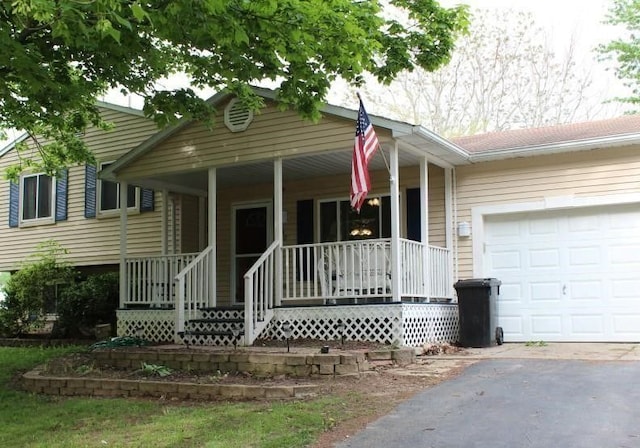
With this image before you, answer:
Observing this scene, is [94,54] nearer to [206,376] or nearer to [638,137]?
[206,376]

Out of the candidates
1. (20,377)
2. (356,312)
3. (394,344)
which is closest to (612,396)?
(394,344)

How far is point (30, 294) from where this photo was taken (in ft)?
49.1

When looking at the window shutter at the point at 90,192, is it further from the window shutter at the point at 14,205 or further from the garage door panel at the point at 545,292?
the garage door panel at the point at 545,292

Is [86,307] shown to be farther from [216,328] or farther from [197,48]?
[197,48]

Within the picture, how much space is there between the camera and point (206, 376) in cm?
850

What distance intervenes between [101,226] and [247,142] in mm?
5955

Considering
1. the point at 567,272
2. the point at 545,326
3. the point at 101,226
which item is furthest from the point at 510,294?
the point at 101,226

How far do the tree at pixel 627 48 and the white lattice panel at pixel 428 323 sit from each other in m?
15.6

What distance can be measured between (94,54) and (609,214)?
8.04 m

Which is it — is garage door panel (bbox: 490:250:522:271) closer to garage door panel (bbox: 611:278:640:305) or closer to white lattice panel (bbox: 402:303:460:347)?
white lattice panel (bbox: 402:303:460:347)

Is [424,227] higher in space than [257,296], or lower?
higher

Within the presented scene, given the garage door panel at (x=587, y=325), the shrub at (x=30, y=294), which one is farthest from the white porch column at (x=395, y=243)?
the shrub at (x=30, y=294)

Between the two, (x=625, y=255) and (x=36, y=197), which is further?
(x=36, y=197)

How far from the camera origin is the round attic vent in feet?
37.6
